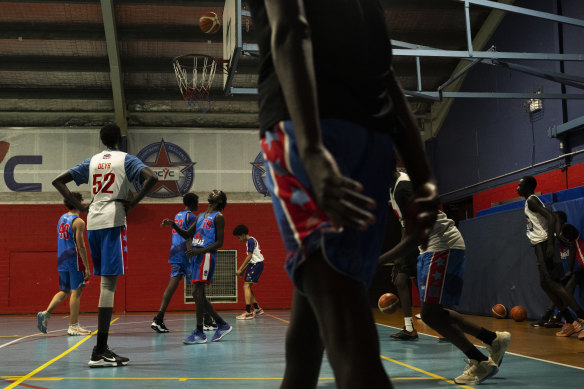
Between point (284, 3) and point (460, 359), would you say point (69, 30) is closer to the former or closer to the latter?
point (460, 359)

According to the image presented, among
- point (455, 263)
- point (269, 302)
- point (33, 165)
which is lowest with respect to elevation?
point (269, 302)

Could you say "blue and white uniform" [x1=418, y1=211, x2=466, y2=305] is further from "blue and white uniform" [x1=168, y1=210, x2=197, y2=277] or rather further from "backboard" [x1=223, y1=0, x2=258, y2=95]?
"blue and white uniform" [x1=168, y1=210, x2=197, y2=277]

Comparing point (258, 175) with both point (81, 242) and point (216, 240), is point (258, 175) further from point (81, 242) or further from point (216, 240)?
point (216, 240)

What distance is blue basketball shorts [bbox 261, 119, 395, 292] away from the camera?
1.22 m

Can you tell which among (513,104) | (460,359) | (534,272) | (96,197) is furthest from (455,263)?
(513,104)

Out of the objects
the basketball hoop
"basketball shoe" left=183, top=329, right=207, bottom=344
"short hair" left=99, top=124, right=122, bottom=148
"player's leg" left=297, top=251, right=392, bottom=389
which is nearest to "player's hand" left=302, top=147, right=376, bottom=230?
"player's leg" left=297, top=251, right=392, bottom=389

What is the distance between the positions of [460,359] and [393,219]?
35.8 ft

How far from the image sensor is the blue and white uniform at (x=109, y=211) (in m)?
5.12

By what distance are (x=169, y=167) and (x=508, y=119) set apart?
8.25m

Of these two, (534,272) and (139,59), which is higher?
(139,59)

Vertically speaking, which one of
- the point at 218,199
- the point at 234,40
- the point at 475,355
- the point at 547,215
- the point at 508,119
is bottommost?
the point at 475,355

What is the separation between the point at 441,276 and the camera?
4.86 meters

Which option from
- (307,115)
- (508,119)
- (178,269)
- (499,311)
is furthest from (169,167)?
(307,115)

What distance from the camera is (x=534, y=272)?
10500 mm
